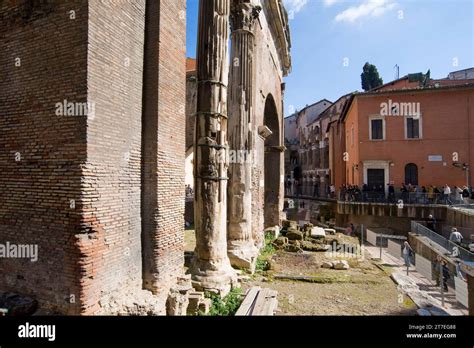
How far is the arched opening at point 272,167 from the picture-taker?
16.9m

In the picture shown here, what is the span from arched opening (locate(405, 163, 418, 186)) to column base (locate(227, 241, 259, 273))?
17809mm

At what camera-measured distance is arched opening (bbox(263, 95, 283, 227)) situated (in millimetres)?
16906

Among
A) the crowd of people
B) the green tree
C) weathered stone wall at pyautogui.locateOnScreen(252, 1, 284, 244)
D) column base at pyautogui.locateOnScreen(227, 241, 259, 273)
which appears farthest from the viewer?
the green tree

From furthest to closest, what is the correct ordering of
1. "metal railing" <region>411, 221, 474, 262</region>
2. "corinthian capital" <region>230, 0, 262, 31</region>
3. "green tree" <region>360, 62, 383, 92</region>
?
1. "green tree" <region>360, 62, 383, 92</region>
2. "corinthian capital" <region>230, 0, 262, 31</region>
3. "metal railing" <region>411, 221, 474, 262</region>

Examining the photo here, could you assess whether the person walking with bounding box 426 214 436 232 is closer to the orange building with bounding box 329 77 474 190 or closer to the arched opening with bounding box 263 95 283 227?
the orange building with bounding box 329 77 474 190

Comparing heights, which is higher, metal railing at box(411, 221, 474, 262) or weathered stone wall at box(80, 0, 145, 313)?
weathered stone wall at box(80, 0, 145, 313)

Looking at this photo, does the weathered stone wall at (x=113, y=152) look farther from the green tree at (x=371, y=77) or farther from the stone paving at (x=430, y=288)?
the green tree at (x=371, y=77)

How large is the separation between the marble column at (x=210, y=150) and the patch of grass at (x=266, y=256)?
2.48 m

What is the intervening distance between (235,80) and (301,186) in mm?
33898

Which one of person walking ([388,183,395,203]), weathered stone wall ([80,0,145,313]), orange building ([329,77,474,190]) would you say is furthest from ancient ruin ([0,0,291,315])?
orange building ([329,77,474,190])

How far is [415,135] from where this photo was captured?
73.6ft

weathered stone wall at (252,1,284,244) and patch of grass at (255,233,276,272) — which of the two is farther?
weathered stone wall at (252,1,284,244)

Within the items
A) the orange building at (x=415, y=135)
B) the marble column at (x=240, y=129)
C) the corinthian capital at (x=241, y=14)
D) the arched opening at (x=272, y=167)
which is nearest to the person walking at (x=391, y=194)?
the orange building at (x=415, y=135)
